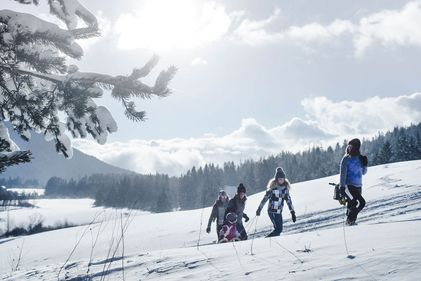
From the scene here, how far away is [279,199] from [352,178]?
2.20m

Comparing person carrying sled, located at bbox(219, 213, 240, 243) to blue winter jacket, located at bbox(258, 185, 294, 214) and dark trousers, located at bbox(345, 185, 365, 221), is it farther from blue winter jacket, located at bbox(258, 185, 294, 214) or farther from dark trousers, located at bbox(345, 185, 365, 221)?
dark trousers, located at bbox(345, 185, 365, 221)

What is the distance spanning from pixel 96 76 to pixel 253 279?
2.55 metres

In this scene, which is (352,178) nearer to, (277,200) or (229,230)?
(277,200)

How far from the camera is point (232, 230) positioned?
10.4m

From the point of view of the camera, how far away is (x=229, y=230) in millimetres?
10445

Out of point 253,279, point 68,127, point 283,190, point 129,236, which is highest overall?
point 68,127

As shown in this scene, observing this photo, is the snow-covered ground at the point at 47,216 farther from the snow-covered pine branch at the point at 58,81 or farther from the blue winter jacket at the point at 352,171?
the snow-covered pine branch at the point at 58,81

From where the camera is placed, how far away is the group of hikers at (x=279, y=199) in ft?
27.1

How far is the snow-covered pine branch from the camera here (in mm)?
3441

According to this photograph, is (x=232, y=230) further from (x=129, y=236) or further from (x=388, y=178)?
(x=388, y=178)

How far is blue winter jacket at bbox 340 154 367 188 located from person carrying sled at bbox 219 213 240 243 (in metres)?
3.32

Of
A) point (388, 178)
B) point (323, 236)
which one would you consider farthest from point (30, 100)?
point (388, 178)

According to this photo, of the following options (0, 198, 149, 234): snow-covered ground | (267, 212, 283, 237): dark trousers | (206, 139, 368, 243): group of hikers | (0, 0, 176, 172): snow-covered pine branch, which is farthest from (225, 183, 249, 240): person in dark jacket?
(0, 198, 149, 234): snow-covered ground

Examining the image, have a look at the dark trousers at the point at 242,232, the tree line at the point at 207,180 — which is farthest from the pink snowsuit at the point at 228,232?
the tree line at the point at 207,180
